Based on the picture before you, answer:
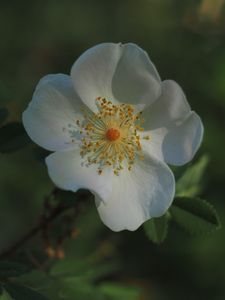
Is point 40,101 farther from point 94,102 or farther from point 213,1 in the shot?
point 213,1

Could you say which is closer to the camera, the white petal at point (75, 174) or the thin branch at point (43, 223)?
the white petal at point (75, 174)

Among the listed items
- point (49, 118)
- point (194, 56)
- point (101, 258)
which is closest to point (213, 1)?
point (194, 56)

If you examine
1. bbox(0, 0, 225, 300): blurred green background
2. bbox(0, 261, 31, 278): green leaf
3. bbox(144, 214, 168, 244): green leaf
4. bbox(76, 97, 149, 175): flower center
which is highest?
bbox(76, 97, 149, 175): flower center

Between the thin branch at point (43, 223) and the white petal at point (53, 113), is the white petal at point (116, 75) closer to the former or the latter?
the white petal at point (53, 113)

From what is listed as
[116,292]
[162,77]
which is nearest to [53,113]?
[116,292]

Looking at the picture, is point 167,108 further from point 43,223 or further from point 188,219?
point 43,223

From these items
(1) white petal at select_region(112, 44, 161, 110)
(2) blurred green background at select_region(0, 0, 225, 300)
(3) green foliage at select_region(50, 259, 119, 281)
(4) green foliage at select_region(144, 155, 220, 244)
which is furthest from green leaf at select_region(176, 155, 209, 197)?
(2) blurred green background at select_region(0, 0, 225, 300)

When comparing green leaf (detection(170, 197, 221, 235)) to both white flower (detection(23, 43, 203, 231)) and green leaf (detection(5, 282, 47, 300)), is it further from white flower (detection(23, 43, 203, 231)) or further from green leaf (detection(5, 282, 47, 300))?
green leaf (detection(5, 282, 47, 300))

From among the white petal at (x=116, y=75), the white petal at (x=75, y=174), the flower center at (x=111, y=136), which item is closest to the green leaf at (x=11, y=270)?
the white petal at (x=75, y=174)
